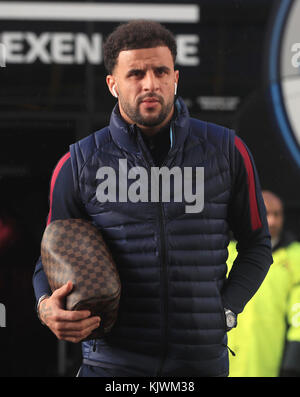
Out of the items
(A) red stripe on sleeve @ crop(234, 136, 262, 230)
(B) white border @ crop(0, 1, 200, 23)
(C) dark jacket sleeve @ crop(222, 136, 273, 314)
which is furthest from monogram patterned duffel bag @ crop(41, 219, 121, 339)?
(B) white border @ crop(0, 1, 200, 23)

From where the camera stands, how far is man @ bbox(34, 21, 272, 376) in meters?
2.25

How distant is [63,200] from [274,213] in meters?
2.05

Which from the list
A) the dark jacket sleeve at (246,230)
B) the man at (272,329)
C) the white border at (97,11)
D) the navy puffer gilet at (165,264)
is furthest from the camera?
the white border at (97,11)

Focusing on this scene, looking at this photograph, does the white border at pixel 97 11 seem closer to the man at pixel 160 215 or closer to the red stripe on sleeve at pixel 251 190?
the man at pixel 160 215

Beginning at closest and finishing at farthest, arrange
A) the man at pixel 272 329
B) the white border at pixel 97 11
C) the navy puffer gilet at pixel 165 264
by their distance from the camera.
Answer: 1. the navy puffer gilet at pixel 165 264
2. the man at pixel 272 329
3. the white border at pixel 97 11

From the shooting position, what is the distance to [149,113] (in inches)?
89.3

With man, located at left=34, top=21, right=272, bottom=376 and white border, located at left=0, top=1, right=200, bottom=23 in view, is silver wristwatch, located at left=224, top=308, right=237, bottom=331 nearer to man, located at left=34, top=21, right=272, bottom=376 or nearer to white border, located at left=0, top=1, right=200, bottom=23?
man, located at left=34, top=21, right=272, bottom=376

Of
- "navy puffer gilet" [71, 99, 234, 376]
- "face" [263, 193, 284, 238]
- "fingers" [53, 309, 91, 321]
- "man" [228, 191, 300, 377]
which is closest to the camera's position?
"fingers" [53, 309, 91, 321]

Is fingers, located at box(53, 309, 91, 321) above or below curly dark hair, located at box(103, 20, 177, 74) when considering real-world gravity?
below

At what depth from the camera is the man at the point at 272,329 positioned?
366 cm

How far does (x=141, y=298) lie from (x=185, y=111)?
0.72 meters

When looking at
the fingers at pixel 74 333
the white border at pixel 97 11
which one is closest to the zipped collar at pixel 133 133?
the fingers at pixel 74 333

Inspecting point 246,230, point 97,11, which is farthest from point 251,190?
point 97,11

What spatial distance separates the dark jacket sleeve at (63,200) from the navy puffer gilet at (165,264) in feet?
0.10
